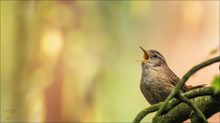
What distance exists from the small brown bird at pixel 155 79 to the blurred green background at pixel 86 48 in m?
0.76

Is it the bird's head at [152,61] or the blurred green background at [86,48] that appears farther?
the blurred green background at [86,48]

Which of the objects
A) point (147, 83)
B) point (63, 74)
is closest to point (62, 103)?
point (63, 74)

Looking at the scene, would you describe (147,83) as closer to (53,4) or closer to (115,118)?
(115,118)

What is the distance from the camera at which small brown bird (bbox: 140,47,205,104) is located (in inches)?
82.0

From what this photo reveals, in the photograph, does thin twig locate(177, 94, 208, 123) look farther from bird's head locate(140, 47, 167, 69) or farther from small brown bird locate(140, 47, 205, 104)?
bird's head locate(140, 47, 167, 69)

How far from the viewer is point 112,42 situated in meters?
3.18

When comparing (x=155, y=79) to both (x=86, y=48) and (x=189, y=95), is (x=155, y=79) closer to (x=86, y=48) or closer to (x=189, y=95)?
(x=86, y=48)

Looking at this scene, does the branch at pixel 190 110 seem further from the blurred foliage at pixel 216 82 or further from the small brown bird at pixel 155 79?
the small brown bird at pixel 155 79

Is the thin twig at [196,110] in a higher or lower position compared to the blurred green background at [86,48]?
higher

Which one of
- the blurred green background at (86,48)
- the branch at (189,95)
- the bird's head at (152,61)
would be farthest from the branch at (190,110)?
the blurred green background at (86,48)

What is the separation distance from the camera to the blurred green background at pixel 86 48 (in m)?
3.14

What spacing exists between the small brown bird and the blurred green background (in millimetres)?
763

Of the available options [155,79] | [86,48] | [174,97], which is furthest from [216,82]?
[86,48]

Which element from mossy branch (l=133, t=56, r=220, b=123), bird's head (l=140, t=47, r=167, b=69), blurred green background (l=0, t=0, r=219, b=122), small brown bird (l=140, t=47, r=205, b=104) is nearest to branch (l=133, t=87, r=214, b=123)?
mossy branch (l=133, t=56, r=220, b=123)
